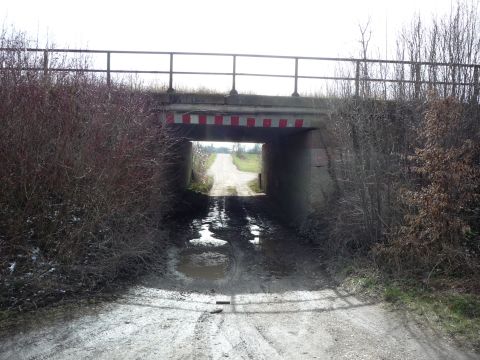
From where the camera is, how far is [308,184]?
40.2 ft

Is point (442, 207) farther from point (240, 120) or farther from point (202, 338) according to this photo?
point (240, 120)

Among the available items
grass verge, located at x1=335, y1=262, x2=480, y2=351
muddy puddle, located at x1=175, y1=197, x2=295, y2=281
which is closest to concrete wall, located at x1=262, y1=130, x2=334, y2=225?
muddy puddle, located at x1=175, y1=197, x2=295, y2=281

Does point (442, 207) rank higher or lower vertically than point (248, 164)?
lower

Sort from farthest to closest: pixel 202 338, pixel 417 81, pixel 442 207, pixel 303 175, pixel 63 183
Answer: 1. pixel 303 175
2. pixel 417 81
3. pixel 63 183
4. pixel 442 207
5. pixel 202 338

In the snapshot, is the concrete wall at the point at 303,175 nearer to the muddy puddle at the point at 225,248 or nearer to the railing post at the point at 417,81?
the muddy puddle at the point at 225,248

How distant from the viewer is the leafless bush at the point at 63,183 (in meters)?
6.47

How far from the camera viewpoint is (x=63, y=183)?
7.07 metres

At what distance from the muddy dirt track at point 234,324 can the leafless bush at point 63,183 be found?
91 centimetres

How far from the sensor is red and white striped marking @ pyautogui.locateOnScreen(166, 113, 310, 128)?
1210 cm

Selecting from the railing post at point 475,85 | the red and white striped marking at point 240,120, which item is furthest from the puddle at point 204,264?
the railing post at point 475,85

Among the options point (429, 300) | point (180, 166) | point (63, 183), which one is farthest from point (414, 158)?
point (180, 166)

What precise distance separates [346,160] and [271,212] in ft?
26.3

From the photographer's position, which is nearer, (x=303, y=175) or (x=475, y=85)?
(x=475, y=85)

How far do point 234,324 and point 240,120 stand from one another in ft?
25.1
